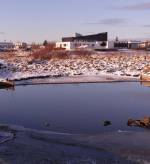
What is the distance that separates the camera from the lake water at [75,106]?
56.1 ft

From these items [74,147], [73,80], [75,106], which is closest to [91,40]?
[73,80]

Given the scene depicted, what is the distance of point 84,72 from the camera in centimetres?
3997

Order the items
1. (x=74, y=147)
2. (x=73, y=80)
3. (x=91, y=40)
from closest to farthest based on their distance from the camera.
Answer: (x=74, y=147)
(x=73, y=80)
(x=91, y=40)

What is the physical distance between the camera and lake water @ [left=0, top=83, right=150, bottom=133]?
56.1 feet

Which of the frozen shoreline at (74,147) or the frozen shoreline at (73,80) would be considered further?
the frozen shoreline at (73,80)

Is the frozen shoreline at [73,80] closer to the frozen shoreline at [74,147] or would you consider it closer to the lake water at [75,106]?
the lake water at [75,106]

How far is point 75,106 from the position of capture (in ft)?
69.6

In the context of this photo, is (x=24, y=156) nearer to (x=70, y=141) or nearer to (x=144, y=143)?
(x=70, y=141)

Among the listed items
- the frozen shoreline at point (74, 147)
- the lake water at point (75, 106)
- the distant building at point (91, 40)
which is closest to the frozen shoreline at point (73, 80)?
the lake water at point (75, 106)

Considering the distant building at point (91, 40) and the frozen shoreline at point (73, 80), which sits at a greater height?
the distant building at point (91, 40)

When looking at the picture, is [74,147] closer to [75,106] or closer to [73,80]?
[75,106]

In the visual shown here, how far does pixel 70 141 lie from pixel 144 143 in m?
2.61

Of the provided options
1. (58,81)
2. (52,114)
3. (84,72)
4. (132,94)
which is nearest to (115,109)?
(52,114)

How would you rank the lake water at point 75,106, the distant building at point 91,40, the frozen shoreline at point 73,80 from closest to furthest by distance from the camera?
the lake water at point 75,106, the frozen shoreline at point 73,80, the distant building at point 91,40
